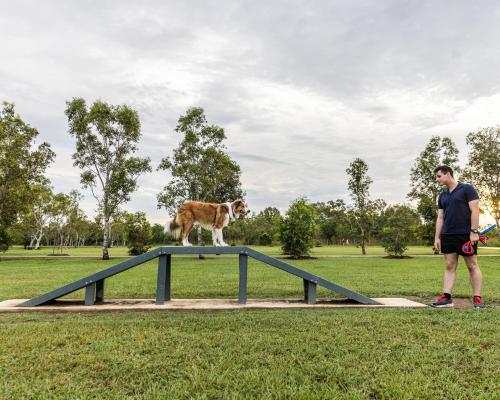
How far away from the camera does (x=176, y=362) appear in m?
3.47

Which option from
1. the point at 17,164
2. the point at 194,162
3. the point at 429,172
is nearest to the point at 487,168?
the point at 429,172

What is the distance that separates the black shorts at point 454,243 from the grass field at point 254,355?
3.11ft

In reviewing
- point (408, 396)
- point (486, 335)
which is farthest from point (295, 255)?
point (408, 396)

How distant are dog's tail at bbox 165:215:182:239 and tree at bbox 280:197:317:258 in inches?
734

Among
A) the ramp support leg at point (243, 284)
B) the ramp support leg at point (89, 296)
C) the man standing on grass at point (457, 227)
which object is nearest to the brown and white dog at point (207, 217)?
the ramp support leg at point (243, 284)

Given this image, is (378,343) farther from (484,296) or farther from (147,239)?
(147,239)

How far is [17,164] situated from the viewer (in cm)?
2703

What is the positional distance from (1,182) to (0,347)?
1076 inches

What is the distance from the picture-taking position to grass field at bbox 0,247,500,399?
9.55 feet

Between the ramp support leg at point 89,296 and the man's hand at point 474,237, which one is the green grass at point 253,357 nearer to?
the man's hand at point 474,237

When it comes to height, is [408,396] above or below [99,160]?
below

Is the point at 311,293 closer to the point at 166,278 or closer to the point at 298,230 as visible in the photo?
the point at 166,278

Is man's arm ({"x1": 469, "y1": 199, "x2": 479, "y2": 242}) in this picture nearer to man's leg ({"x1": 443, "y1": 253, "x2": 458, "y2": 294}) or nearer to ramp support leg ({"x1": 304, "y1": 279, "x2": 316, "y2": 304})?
man's leg ({"x1": 443, "y1": 253, "x2": 458, "y2": 294})

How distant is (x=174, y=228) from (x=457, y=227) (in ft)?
17.2
